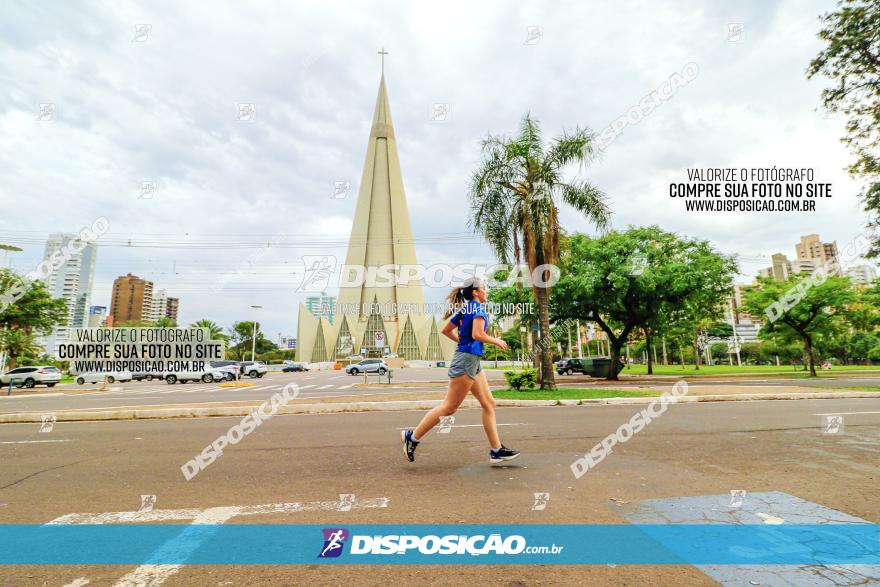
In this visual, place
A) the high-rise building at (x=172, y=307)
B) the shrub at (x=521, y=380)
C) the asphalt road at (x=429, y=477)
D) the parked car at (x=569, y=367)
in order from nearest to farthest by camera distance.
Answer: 1. the asphalt road at (x=429, y=477)
2. the shrub at (x=521, y=380)
3. the parked car at (x=569, y=367)
4. the high-rise building at (x=172, y=307)

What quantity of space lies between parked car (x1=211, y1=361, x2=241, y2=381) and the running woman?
Result: 32732mm

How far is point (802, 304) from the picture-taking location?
27172 millimetres

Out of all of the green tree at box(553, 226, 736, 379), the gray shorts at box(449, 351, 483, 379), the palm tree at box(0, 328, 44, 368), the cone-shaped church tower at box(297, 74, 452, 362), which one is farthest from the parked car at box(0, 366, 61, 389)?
the cone-shaped church tower at box(297, 74, 452, 362)

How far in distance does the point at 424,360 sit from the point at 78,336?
59806 mm

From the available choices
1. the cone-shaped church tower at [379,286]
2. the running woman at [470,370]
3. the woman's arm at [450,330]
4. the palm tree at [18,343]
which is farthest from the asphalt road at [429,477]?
the cone-shaped church tower at [379,286]

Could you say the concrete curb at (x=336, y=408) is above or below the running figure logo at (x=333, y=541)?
below

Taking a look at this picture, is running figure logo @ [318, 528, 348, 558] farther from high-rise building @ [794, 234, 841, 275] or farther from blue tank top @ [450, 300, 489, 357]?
high-rise building @ [794, 234, 841, 275]

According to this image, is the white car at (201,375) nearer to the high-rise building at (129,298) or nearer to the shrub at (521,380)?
the shrub at (521,380)

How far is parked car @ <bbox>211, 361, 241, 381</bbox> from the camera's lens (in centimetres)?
3342

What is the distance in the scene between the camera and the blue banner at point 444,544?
259 centimetres

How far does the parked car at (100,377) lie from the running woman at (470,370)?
126 ft

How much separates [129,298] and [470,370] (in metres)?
120

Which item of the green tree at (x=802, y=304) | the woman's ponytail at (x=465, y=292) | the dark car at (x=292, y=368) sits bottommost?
the dark car at (x=292, y=368)

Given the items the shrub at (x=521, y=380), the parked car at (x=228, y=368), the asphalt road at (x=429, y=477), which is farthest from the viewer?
the parked car at (x=228, y=368)
